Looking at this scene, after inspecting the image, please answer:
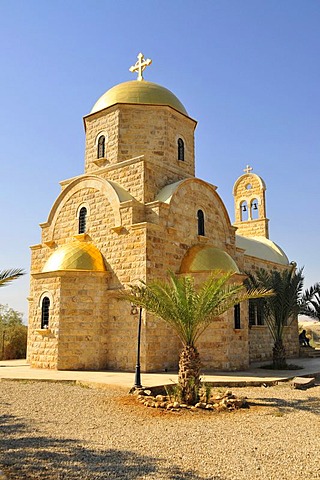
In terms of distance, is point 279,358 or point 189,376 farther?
point 279,358

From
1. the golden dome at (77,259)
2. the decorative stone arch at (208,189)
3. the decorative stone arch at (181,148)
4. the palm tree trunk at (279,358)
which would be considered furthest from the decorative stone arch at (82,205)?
the palm tree trunk at (279,358)

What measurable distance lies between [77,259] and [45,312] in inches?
79.9

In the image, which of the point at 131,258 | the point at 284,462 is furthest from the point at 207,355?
the point at 284,462

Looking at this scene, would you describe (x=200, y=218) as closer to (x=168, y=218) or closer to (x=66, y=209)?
(x=168, y=218)

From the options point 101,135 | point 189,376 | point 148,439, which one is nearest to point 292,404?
point 189,376

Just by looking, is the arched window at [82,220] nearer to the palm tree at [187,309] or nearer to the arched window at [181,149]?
the arched window at [181,149]

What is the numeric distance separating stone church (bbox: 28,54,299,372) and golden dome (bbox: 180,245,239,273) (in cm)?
4

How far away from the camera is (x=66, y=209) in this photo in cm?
1562

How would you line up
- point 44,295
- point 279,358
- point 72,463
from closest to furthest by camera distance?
point 72,463 → point 44,295 → point 279,358

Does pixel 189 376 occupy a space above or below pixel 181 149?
below

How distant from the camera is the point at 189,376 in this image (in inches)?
328

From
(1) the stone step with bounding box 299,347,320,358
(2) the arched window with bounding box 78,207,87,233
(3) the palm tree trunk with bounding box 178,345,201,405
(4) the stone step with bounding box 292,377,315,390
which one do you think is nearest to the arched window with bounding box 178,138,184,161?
(2) the arched window with bounding box 78,207,87,233

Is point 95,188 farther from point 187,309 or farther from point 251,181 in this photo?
point 251,181

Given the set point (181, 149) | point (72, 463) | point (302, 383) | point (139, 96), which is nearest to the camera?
point (72, 463)
